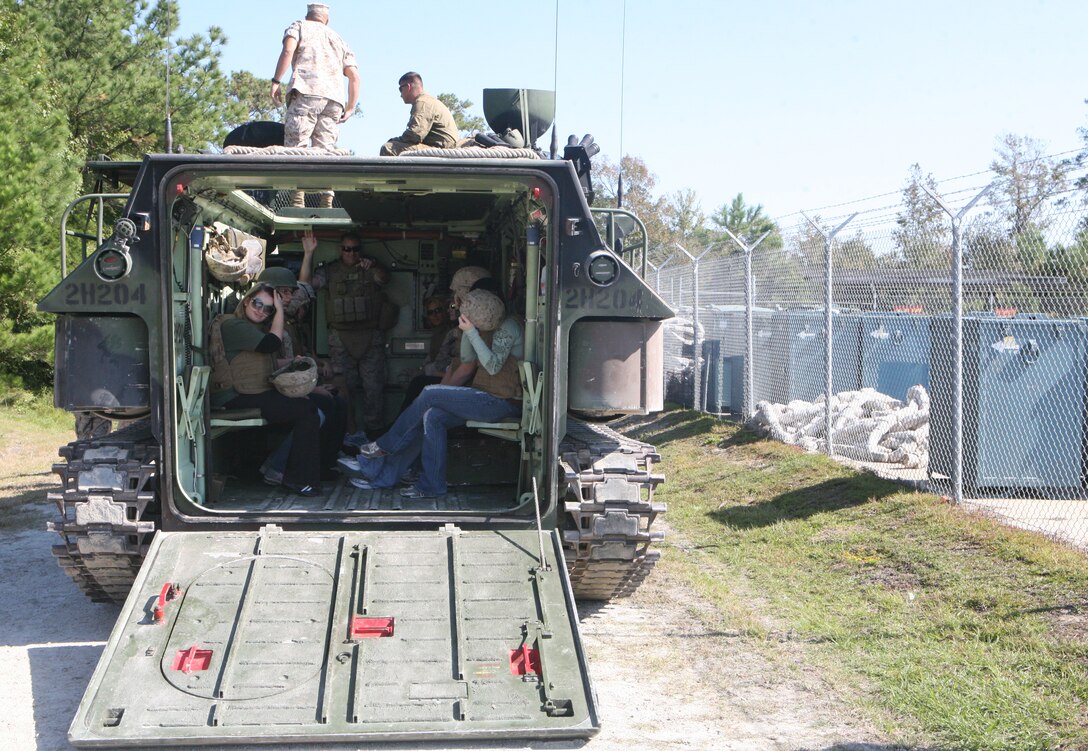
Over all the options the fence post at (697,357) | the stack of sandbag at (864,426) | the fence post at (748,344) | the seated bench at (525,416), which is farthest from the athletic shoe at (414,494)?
the fence post at (697,357)

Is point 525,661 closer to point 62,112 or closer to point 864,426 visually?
point 864,426

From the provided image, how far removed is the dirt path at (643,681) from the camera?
5020mm

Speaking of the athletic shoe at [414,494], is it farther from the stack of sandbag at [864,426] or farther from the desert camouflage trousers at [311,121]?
the stack of sandbag at [864,426]

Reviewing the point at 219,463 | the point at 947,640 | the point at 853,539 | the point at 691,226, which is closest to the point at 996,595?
the point at 947,640

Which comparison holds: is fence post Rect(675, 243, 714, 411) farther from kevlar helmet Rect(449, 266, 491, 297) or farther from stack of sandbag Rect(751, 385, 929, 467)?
kevlar helmet Rect(449, 266, 491, 297)

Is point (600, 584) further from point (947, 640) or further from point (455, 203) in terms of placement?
point (455, 203)

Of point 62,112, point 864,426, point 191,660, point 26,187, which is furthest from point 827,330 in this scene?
point 62,112

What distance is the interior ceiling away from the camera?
7980 millimetres

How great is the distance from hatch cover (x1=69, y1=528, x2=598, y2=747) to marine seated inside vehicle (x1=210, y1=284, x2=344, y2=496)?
3.96 ft

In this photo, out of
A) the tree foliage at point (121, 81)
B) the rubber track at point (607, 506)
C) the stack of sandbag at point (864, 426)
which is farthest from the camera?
the tree foliage at point (121, 81)

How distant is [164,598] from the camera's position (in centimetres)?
542

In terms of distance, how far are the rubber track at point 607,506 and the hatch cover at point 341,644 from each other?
0.71ft

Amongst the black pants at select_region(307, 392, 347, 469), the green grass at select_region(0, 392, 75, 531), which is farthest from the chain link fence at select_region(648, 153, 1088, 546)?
the green grass at select_region(0, 392, 75, 531)

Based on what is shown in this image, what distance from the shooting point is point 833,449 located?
11141mm
